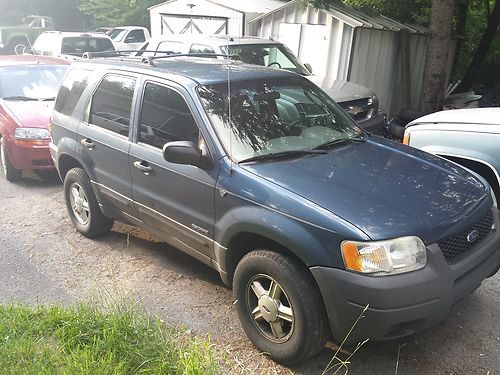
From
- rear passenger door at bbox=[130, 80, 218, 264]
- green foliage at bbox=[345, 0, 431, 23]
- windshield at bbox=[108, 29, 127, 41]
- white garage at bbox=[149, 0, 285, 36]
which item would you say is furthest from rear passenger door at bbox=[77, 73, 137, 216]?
windshield at bbox=[108, 29, 127, 41]

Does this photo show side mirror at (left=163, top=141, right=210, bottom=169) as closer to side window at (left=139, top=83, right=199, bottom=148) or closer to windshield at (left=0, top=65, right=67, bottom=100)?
side window at (left=139, top=83, right=199, bottom=148)

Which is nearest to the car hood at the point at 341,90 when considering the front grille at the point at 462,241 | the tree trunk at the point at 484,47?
the front grille at the point at 462,241

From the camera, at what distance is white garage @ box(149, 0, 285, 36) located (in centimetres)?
1233

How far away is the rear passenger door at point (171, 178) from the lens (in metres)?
3.45

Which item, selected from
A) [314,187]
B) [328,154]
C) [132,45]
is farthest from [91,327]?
[132,45]

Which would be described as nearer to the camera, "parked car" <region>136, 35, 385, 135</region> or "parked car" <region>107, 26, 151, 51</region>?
"parked car" <region>136, 35, 385, 135</region>

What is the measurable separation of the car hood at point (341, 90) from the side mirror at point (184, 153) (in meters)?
4.26

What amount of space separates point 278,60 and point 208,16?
218 inches

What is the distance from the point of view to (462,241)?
2.93 metres

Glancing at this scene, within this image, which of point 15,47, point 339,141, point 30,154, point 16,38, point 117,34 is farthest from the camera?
point 16,38

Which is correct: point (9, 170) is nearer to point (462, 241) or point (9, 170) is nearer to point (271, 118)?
point (271, 118)

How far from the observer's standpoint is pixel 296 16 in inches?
425

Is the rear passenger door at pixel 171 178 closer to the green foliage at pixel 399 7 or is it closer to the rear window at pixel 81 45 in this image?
the green foliage at pixel 399 7

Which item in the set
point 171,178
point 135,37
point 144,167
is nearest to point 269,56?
point 144,167
